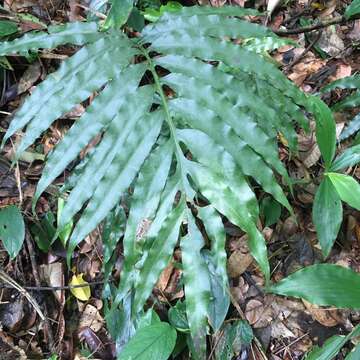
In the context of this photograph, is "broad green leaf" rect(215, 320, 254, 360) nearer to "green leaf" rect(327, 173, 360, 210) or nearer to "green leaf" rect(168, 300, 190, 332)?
"green leaf" rect(168, 300, 190, 332)

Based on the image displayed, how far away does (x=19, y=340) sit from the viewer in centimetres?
193

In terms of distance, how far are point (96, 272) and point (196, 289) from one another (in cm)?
91

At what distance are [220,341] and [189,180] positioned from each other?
735mm

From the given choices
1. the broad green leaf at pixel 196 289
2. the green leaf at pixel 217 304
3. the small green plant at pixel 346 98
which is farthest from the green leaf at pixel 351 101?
the broad green leaf at pixel 196 289

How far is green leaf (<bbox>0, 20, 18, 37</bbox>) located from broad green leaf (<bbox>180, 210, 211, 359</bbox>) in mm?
1322

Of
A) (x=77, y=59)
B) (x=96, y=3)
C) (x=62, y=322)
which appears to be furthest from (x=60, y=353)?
(x=96, y=3)

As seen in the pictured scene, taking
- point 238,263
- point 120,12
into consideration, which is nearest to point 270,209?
point 238,263

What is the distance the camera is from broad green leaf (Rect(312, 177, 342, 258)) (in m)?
1.72

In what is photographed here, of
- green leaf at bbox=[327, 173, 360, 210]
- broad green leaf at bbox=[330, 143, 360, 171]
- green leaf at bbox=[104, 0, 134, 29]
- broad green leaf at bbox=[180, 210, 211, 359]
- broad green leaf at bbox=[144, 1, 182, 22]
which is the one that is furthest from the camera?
broad green leaf at bbox=[144, 1, 182, 22]

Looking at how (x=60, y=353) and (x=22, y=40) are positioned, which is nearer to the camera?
(x=22, y=40)

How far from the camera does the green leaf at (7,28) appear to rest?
82.4 inches

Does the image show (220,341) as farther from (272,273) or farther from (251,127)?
(251,127)

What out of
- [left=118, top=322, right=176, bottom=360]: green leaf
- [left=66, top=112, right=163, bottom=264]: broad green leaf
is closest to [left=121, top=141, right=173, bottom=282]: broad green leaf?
[left=66, top=112, right=163, bottom=264]: broad green leaf

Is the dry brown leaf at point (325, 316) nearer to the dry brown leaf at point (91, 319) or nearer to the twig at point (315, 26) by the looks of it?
the dry brown leaf at point (91, 319)
